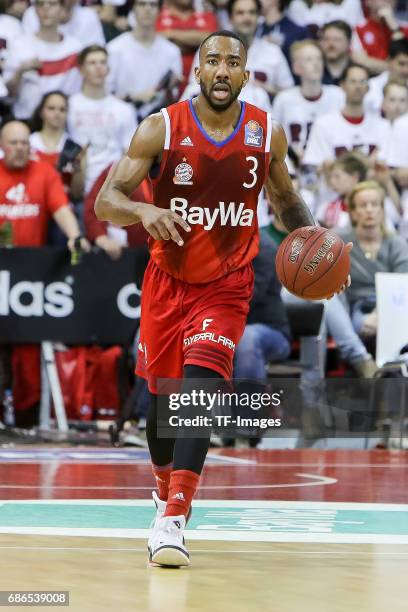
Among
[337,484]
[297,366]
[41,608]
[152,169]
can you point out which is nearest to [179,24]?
[297,366]

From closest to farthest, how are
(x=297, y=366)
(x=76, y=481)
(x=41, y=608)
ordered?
(x=41, y=608)
(x=76, y=481)
(x=297, y=366)

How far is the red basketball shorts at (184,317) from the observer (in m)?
5.38

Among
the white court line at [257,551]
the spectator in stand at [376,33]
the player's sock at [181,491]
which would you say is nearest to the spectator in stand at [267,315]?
the spectator in stand at [376,33]

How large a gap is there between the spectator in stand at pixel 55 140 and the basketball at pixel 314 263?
5.76m

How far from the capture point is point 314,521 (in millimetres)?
6305

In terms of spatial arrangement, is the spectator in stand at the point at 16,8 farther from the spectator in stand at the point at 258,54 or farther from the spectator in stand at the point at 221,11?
the spectator in stand at the point at 221,11

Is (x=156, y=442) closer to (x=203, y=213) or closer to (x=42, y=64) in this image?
(x=203, y=213)

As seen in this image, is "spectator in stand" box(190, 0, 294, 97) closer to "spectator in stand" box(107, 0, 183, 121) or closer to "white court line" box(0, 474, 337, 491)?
"spectator in stand" box(107, 0, 183, 121)

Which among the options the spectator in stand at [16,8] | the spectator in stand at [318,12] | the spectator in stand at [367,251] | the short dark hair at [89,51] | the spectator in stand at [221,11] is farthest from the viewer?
the spectator in stand at [318,12]

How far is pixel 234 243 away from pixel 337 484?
2.94m

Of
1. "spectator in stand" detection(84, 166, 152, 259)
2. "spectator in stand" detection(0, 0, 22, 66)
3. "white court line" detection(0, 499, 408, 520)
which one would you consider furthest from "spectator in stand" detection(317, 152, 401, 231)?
"white court line" detection(0, 499, 408, 520)

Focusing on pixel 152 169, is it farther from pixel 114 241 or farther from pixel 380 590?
pixel 114 241

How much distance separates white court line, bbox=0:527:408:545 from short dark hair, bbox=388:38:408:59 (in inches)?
340

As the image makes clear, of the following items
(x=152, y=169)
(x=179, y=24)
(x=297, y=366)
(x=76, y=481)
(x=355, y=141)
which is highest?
(x=179, y=24)
